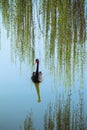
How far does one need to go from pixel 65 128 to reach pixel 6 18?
155cm

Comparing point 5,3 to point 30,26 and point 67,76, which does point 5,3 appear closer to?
point 30,26

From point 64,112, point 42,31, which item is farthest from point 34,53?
point 64,112

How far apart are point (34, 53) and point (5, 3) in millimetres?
856

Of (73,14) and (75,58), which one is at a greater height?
(73,14)

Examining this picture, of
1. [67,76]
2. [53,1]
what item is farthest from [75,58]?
[53,1]

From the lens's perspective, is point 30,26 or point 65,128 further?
point 30,26

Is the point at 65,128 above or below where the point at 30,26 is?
below

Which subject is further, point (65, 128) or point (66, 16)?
point (66, 16)

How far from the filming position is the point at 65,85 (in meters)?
8.87

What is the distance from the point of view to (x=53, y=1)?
28.0 ft

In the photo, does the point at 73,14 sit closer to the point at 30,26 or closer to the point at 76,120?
the point at 30,26

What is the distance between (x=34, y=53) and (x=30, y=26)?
0.42 metres

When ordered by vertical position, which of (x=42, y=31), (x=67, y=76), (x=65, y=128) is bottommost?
(x=65, y=128)

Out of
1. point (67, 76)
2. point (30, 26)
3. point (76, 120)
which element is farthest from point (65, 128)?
point (30, 26)
